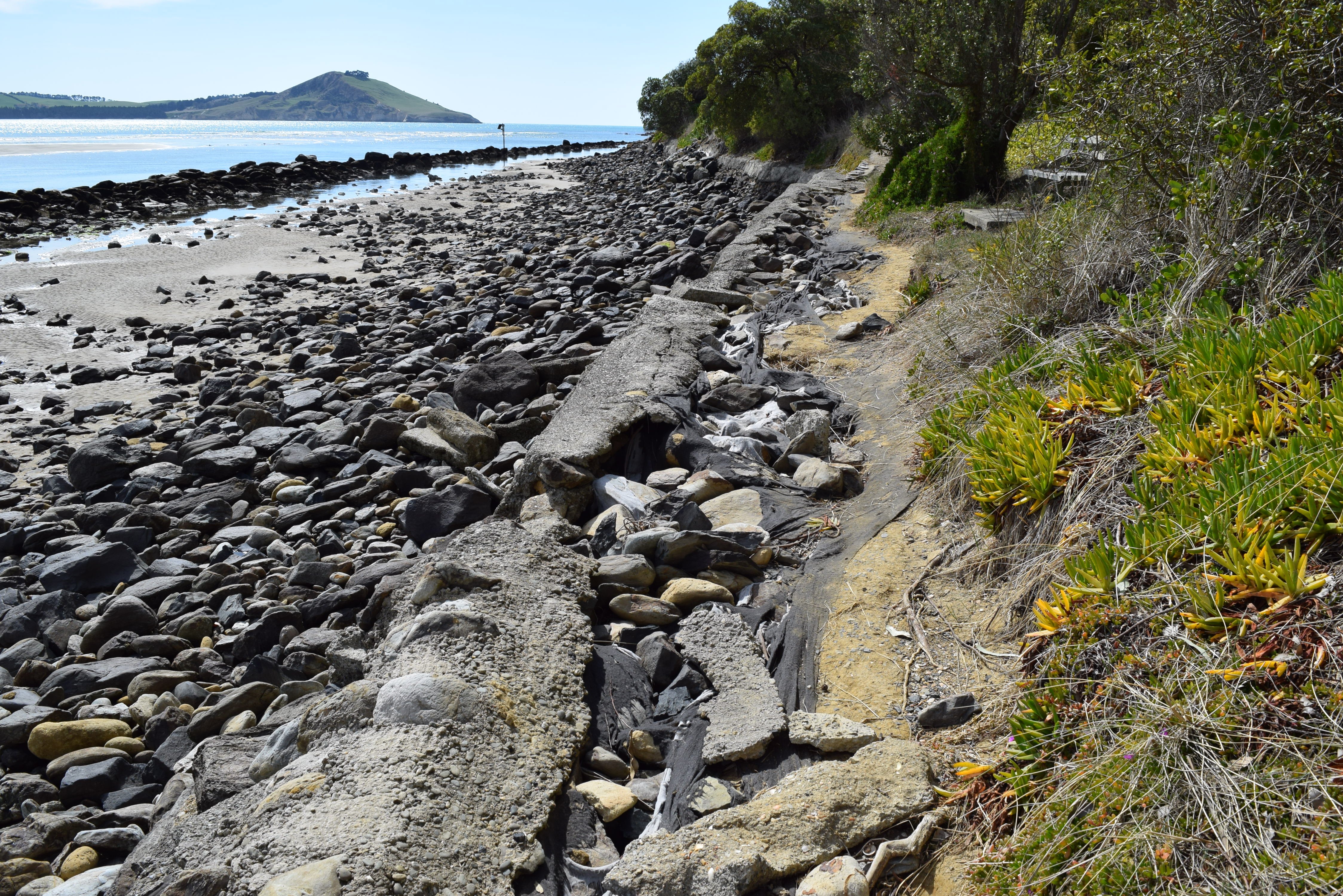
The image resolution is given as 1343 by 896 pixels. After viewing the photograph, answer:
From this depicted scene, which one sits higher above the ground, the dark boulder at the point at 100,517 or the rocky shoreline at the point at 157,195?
the rocky shoreline at the point at 157,195

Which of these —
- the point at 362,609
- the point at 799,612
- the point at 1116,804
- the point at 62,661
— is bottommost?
the point at 62,661

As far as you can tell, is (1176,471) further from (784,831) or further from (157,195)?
(157,195)

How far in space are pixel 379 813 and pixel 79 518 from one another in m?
5.27

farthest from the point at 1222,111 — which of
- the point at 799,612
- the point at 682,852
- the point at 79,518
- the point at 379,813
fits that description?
the point at 79,518

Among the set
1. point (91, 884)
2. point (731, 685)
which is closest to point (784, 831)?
point (731, 685)

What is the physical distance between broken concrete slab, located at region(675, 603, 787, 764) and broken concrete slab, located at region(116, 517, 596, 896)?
0.47 meters

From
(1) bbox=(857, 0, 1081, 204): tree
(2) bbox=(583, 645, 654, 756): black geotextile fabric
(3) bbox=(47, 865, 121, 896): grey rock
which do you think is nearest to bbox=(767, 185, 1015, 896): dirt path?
(2) bbox=(583, 645, 654, 756): black geotextile fabric

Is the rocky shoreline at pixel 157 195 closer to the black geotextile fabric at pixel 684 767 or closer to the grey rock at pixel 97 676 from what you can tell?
the grey rock at pixel 97 676

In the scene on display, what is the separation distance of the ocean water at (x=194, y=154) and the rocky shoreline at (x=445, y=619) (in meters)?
13.6

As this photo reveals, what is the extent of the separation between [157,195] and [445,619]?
3060 centimetres

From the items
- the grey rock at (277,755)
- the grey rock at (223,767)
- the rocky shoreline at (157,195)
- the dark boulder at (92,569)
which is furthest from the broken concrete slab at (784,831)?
Result: the rocky shoreline at (157,195)

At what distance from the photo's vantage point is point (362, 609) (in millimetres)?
4504

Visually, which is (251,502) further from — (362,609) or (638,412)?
(638,412)

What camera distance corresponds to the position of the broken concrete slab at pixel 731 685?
286 cm
